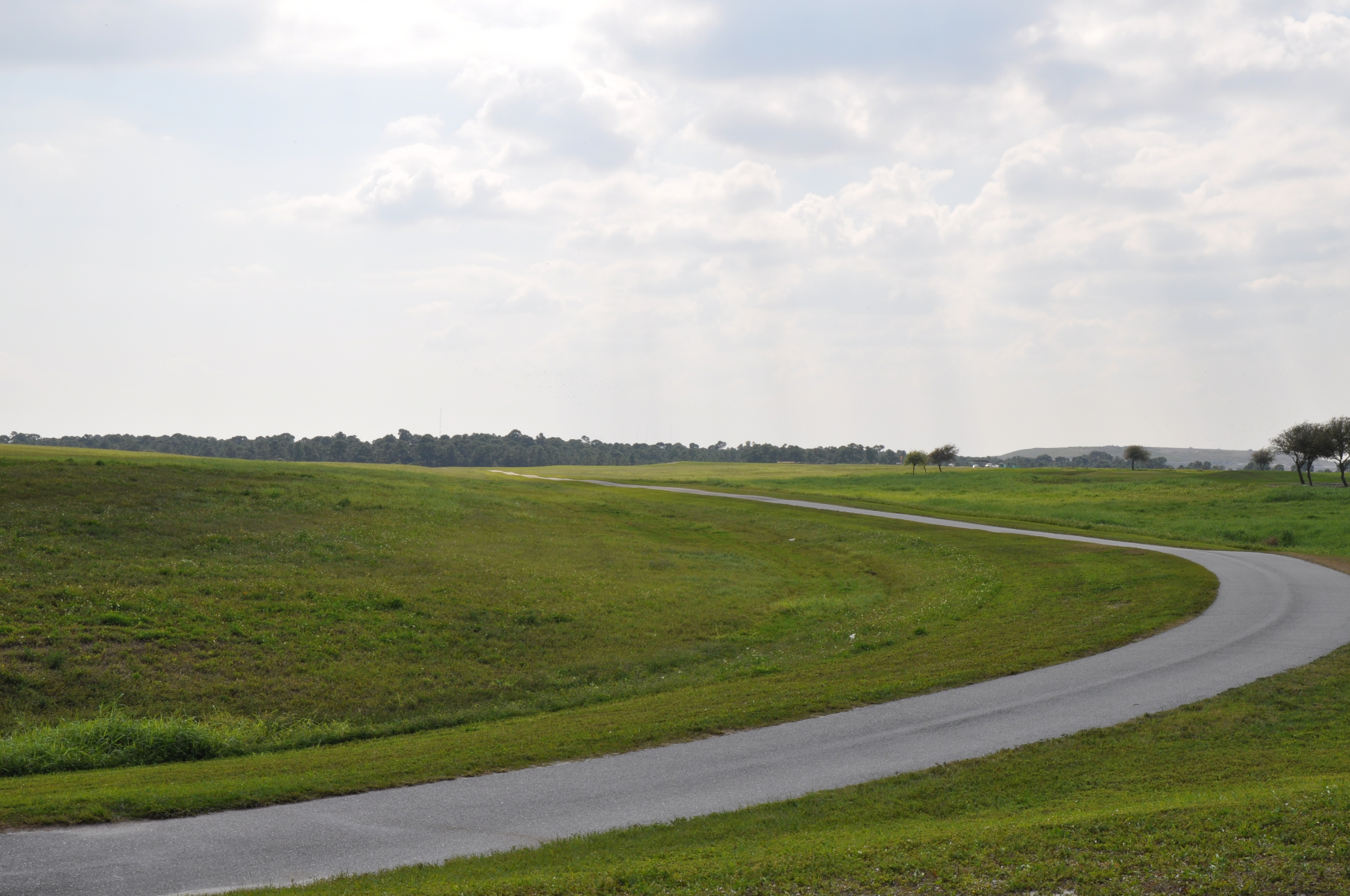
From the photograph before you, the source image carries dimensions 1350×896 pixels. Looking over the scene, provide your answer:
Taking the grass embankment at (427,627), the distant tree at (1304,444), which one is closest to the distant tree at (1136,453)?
the distant tree at (1304,444)

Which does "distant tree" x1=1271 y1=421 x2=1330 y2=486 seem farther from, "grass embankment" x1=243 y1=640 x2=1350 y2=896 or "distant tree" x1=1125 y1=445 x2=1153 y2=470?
"grass embankment" x1=243 y1=640 x2=1350 y2=896

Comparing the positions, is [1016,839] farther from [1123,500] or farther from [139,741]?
[1123,500]

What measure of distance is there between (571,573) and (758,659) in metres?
11.9

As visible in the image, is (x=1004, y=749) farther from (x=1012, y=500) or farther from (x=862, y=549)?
(x=1012, y=500)

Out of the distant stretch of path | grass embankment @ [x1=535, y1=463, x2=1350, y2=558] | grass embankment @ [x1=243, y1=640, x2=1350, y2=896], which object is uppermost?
grass embankment @ [x1=535, y1=463, x2=1350, y2=558]

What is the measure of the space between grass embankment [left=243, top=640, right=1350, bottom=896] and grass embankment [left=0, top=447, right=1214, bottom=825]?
3.89m

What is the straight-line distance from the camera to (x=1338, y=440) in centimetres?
7544

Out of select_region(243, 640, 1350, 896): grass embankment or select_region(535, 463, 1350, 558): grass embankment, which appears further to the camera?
select_region(535, 463, 1350, 558): grass embankment

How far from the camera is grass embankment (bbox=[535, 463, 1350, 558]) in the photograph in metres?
46.3

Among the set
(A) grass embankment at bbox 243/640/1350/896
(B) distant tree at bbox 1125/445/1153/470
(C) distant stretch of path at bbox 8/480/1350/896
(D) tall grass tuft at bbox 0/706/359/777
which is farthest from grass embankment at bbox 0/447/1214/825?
(B) distant tree at bbox 1125/445/1153/470

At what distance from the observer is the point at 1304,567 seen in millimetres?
31156

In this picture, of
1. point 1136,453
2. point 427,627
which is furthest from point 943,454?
point 427,627

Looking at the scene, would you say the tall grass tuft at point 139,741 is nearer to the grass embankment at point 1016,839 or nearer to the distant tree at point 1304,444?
the grass embankment at point 1016,839

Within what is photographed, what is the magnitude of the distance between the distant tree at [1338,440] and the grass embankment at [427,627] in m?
53.0
